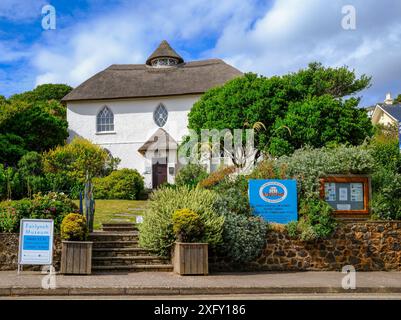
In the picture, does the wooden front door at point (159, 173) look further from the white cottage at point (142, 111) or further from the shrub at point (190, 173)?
the shrub at point (190, 173)

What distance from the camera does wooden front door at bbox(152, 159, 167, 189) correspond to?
1315 inches

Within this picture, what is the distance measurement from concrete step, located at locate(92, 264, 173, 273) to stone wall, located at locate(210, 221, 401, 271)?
1221 mm

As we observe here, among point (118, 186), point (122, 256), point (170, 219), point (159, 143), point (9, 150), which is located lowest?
point (122, 256)

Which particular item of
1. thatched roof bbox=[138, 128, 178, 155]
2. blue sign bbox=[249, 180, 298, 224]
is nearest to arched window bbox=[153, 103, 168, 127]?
thatched roof bbox=[138, 128, 178, 155]

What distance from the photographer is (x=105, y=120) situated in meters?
36.2

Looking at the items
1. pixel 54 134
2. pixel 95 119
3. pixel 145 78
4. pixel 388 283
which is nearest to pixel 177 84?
pixel 145 78

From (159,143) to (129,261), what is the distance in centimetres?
2196

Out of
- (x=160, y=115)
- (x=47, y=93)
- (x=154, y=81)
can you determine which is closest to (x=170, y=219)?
(x=160, y=115)

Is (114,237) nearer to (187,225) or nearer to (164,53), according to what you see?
(187,225)

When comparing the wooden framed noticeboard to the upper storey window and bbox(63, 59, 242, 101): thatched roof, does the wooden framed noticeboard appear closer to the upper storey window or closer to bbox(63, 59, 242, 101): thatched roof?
bbox(63, 59, 242, 101): thatched roof

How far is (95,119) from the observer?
118 ft

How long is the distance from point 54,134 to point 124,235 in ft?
67.6

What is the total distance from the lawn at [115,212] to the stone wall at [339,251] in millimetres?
4541
